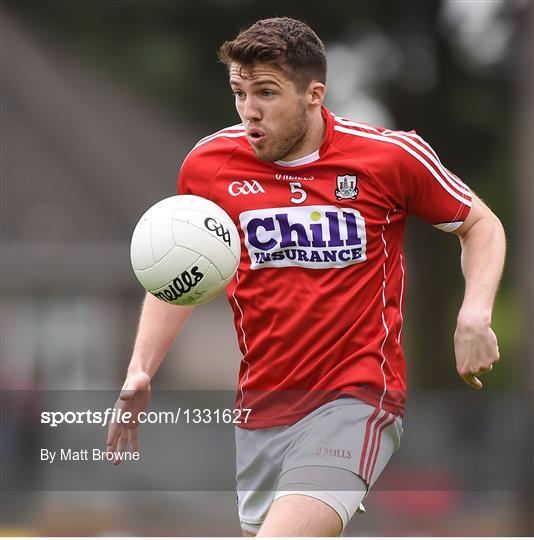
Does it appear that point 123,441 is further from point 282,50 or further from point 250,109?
point 282,50

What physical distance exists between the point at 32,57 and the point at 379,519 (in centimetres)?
1273

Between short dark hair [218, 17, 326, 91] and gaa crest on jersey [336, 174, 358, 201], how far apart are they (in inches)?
17.0

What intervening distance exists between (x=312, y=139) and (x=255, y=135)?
0.98 ft

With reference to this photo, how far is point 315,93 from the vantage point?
4.92 m

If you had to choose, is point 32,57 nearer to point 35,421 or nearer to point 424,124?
point 424,124

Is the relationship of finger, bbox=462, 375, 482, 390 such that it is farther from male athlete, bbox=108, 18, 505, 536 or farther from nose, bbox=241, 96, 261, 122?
nose, bbox=241, 96, 261, 122

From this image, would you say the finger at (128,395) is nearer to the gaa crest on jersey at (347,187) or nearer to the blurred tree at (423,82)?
the gaa crest on jersey at (347,187)

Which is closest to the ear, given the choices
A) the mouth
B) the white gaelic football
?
the mouth

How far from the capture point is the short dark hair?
4.69 m

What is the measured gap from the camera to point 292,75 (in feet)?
15.8

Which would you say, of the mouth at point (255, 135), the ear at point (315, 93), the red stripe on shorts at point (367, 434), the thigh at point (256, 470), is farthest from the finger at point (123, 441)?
the ear at point (315, 93)

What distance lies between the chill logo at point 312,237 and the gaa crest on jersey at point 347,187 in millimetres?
63

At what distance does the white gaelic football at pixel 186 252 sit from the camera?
183 inches

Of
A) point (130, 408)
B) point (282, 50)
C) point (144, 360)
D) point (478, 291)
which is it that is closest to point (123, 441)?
point (130, 408)
